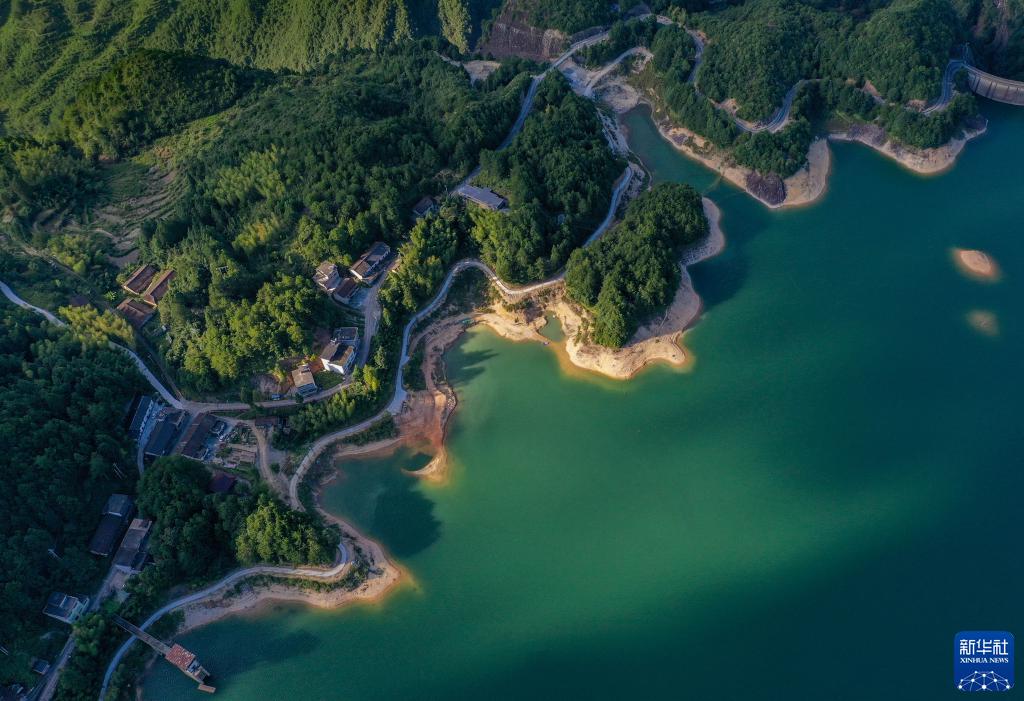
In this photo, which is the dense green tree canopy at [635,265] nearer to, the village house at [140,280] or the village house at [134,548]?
the village house at [134,548]

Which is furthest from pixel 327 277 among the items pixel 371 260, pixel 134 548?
pixel 134 548

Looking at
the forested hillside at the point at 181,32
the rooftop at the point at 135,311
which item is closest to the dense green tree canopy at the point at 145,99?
the forested hillside at the point at 181,32

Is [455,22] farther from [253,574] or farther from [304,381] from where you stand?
[253,574]

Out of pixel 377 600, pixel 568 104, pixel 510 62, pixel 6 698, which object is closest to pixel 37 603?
pixel 6 698

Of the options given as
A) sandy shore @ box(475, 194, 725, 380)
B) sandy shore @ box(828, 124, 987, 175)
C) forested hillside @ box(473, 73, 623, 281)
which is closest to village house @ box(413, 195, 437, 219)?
forested hillside @ box(473, 73, 623, 281)

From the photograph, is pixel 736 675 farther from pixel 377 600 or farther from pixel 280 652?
pixel 280 652
